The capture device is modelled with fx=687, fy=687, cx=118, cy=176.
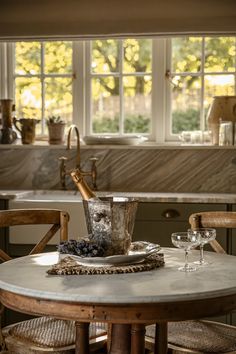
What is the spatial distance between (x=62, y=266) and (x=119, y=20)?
8.43 feet

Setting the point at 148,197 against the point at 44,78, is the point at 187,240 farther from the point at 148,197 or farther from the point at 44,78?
the point at 44,78

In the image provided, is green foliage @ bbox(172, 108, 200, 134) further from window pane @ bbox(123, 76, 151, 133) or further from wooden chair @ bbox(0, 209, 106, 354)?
wooden chair @ bbox(0, 209, 106, 354)

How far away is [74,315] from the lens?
5.90 ft

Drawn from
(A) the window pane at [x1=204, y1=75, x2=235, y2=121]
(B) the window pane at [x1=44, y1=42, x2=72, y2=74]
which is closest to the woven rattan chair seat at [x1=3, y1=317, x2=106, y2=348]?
(A) the window pane at [x1=204, y1=75, x2=235, y2=121]

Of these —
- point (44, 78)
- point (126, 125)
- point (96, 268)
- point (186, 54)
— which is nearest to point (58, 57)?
point (44, 78)

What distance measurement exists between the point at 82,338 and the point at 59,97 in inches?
109

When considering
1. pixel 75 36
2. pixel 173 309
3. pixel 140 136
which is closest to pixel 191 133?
pixel 140 136

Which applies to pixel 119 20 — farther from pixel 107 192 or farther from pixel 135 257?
→ pixel 135 257

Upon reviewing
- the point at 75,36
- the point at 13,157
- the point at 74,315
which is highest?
the point at 75,36

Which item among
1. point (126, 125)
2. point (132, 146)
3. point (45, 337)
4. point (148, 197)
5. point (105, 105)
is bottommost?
point (45, 337)

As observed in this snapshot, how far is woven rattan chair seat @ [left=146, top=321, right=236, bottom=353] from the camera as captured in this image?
232cm

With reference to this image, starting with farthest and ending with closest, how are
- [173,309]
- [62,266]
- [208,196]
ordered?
[208,196]
[62,266]
[173,309]

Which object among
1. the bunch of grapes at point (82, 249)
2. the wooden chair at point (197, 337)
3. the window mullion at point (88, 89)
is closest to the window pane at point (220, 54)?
the window mullion at point (88, 89)

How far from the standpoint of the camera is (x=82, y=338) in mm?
2121
